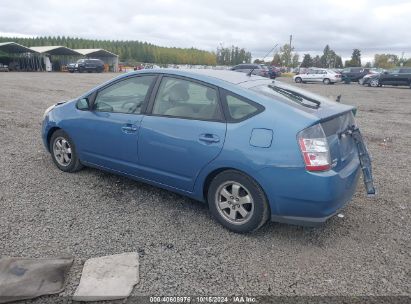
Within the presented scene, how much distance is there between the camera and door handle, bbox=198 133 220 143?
3519mm

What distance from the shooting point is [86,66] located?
44.1 meters

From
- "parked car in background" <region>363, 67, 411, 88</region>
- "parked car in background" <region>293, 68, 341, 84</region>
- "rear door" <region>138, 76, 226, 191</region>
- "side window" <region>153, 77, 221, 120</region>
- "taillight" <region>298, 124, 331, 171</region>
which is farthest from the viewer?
"parked car in background" <region>293, 68, 341, 84</region>

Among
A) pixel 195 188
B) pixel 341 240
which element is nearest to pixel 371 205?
pixel 341 240

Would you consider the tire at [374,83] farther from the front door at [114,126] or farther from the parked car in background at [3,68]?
the parked car in background at [3,68]

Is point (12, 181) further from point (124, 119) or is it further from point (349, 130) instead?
point (349, 130)

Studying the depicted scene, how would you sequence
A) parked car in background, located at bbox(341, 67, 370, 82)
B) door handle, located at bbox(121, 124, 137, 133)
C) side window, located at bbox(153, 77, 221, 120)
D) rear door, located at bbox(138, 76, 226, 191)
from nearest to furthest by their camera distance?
rear door, located at bbox(138, 76, 226, 191), side window, located at bbox(153, 77, 221, 120), door handle, located at bbox(121, 124, 137, 133), parked car in background, located at bbox(341, 67, 370, 82)

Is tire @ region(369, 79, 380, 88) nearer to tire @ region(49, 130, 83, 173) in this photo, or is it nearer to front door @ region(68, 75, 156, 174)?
front door @ region(68, 75, 156, 174)

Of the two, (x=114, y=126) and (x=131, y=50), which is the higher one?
(x=131, y=50)

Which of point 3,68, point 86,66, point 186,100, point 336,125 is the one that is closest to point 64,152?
point 186,100

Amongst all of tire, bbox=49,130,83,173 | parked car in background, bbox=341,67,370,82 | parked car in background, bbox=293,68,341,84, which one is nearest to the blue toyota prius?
tire, bbox=49,130,83,173

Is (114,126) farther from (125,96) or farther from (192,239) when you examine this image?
(192,239)

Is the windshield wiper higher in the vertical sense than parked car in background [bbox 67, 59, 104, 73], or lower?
higher

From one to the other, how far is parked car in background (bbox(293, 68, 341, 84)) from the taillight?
3255 centimetres

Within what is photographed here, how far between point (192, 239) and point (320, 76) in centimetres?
3330
